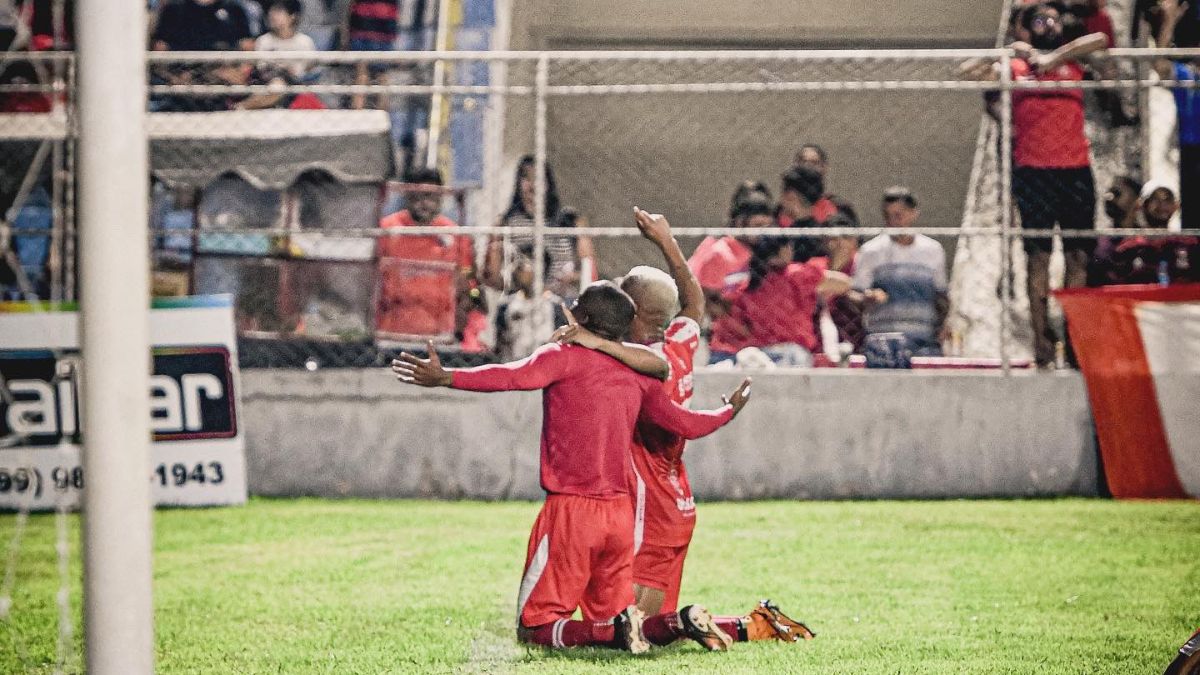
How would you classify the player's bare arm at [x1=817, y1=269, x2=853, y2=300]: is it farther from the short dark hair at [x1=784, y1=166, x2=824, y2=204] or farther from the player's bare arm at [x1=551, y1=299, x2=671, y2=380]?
the player's bare arm at [x1=551, y1=299, x2=671, y2=380]

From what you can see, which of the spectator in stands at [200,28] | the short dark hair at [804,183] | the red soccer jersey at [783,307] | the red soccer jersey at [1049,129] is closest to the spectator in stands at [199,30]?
the spectator in stands at [200,28]

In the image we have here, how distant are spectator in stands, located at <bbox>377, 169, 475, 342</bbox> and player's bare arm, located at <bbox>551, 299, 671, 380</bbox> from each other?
4212mm

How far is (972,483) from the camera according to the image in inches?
390

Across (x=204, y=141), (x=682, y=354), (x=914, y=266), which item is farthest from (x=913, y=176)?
(x=682, y=354)

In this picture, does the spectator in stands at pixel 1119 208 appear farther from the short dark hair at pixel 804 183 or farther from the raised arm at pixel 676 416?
the raised arm at pixel 676 416

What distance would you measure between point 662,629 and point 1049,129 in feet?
18.3

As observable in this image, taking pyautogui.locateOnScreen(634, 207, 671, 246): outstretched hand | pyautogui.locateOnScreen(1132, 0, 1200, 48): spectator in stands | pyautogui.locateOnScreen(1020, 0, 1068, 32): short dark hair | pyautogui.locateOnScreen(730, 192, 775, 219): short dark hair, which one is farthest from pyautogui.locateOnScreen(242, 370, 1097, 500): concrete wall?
pyautogui.locateOnScreen(634, 207, 671, 246): outstretched hand

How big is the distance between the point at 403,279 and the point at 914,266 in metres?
3.20

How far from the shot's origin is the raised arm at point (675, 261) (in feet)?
19.8

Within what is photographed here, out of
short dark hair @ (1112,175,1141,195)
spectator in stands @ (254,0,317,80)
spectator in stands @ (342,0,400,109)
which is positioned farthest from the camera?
spectator in stands @ (342,0,400,109)

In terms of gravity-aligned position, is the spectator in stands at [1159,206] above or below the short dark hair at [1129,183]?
below

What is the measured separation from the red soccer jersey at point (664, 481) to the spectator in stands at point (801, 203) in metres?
4.36

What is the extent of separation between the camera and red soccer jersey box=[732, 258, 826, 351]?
9953 mm

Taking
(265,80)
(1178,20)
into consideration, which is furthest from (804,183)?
(265,80)
